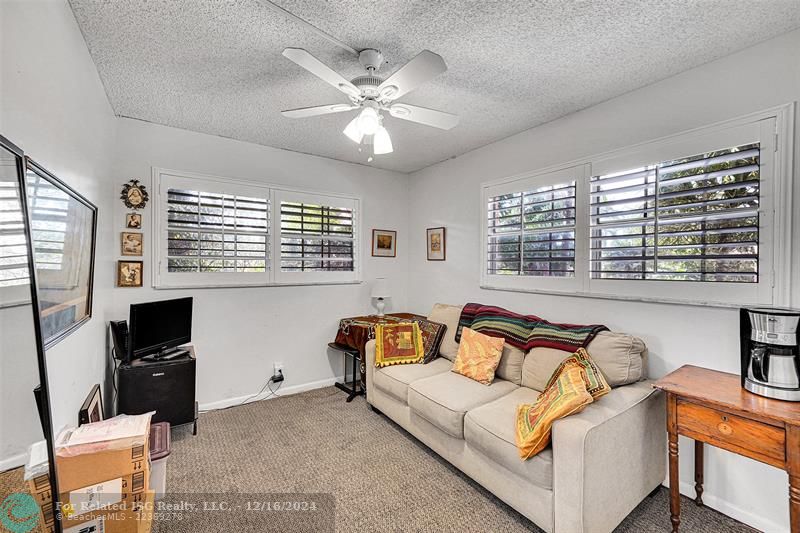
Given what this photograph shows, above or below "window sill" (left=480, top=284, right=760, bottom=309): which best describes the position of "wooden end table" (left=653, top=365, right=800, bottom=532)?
below

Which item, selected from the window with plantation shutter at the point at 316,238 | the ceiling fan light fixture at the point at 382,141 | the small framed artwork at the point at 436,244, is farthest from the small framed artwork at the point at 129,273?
the small framed artwork at the point at 436,244

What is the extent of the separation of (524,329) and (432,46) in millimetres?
2069

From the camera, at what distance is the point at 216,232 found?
10.9ft

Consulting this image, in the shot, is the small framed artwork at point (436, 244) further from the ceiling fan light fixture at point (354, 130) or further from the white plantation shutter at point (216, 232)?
the ceiling fan light fixture at point (354, 130)

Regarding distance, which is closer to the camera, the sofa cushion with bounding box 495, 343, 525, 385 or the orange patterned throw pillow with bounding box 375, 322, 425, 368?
the sofa cushion with bounding box 495, 343, 525, 385

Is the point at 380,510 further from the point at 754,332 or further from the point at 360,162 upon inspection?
the point at 360,162

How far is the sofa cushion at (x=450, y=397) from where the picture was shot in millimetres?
2271

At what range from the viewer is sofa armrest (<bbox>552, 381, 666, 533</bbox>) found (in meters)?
1.66

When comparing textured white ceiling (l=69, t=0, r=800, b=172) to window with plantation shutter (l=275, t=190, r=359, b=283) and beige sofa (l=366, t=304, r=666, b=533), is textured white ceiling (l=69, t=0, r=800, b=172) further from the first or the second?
beige sofa (l=366, t=304, r=666, b=533)

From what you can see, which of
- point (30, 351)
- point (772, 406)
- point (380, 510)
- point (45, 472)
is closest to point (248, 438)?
point (380, 510)

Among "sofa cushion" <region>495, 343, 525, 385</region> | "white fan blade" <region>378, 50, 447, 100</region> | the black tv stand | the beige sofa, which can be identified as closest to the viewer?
"white fan blade" <region>378, 50, 447, 100</region>

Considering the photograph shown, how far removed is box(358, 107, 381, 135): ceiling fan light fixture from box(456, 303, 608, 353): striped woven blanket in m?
1.82

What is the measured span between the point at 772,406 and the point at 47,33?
3.33 m

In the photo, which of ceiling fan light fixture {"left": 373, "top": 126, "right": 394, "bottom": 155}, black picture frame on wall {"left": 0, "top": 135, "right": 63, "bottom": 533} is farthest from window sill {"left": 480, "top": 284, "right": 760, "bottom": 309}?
black picture frame on wall {"left": 0, "top": 135, "right": 63, "bottom": 533}
